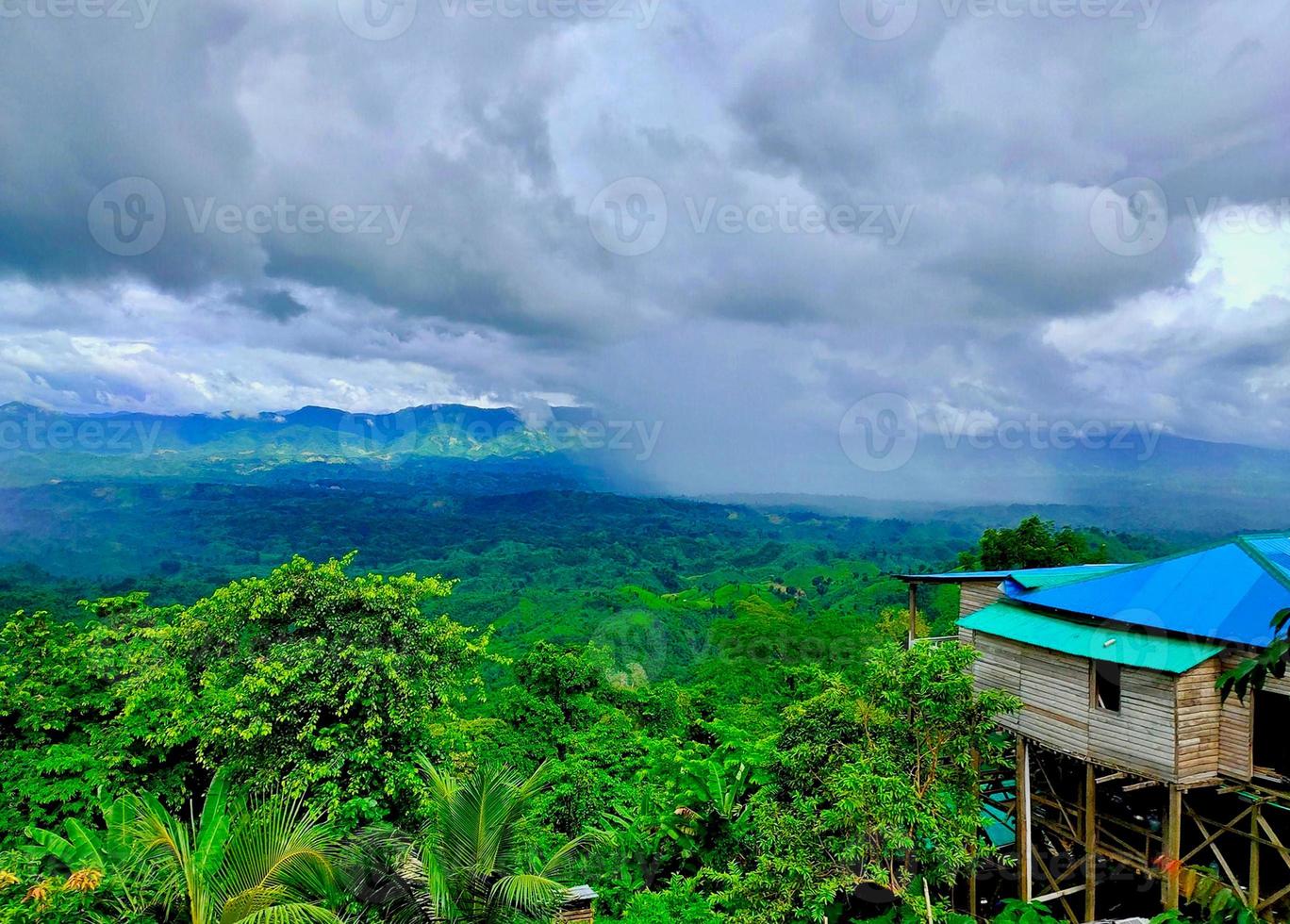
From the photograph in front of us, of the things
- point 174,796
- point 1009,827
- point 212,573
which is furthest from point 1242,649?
point 212,573

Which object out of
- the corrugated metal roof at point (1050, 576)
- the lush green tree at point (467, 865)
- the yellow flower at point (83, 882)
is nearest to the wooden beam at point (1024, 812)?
the corrugated metal roof at point (1050, 576)

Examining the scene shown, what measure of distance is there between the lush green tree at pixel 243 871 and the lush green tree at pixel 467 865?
1.89ft

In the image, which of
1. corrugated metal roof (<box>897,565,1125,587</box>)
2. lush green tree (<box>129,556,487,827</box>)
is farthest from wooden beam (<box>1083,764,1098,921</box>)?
lush green tree (<box>129,556,487,827</box>)

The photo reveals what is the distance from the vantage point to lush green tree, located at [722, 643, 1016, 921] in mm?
10586

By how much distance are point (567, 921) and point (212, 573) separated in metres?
128

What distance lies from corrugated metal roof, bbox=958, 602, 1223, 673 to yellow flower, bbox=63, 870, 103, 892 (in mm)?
15202

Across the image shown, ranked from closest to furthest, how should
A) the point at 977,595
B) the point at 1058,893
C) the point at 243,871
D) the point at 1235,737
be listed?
the point at 243,871 < the point at 1235,737 < the point at 1058,893 < the point at 977,595

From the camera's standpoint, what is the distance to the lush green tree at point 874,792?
10586 millimetres

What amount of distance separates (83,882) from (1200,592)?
57.2ft

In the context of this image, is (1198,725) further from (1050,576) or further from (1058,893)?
(1058,893)

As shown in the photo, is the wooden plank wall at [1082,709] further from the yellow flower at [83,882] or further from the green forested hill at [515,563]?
the green forested hill at [515,563]

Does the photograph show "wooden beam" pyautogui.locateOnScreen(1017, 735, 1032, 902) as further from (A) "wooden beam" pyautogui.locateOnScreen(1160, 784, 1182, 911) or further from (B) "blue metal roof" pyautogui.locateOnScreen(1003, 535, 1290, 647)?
(B) "blue metal roof" pyautogui.locateOnScreen(1003, 535, 1290, 647)

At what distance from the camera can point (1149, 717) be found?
39.6ft

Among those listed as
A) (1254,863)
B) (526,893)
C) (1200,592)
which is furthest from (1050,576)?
(526,893)
